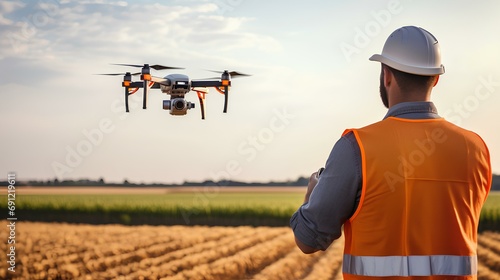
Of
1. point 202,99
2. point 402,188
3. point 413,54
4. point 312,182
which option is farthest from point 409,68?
point 202,99

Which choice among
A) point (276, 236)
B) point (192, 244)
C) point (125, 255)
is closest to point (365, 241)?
point (125, 255)

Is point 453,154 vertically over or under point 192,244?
over

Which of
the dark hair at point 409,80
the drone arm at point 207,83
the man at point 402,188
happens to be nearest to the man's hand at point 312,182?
the man at point 402,188

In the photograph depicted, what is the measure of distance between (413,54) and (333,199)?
0.60m

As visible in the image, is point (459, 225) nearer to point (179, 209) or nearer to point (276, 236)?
point (276, 236)

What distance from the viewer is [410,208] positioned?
2.38 metres

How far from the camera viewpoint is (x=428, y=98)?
8.30ft

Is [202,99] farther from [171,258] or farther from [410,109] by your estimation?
[171,258]

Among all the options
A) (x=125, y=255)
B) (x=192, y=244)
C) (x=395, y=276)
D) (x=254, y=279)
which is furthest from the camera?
(x=192, y=244)

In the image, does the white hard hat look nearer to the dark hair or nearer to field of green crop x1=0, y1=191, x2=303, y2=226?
the dark hair

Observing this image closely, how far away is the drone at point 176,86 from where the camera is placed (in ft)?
9.79

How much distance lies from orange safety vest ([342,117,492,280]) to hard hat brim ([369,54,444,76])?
0.17m

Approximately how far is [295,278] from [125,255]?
411cm

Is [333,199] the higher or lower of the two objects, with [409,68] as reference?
lower
